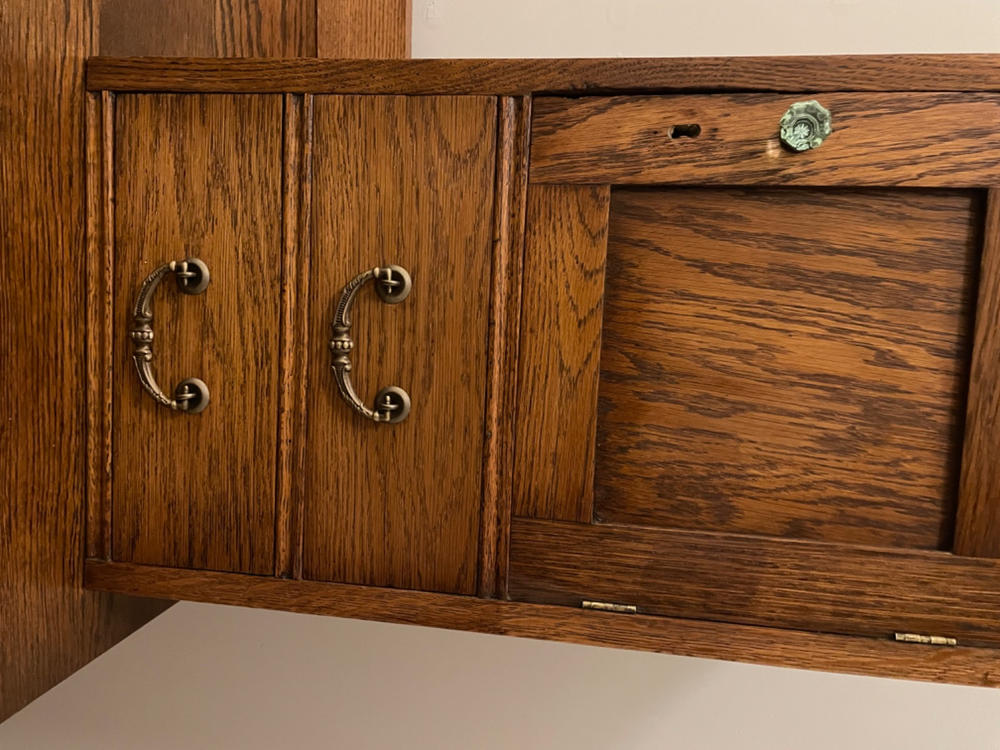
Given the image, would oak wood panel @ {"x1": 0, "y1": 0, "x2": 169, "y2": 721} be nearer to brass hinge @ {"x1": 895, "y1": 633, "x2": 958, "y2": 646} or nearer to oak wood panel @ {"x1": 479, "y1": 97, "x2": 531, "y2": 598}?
oak wood panel @ {"x1": 479, "y1": 97, "x2": 531, "y2": 598}

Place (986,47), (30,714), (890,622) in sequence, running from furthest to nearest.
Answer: (30,714)
(986,47)
(890,622)

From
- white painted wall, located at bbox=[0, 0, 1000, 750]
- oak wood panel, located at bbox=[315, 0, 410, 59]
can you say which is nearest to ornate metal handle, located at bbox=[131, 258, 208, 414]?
oak wood panel, located at bbox=[315, 0, 410, 59]

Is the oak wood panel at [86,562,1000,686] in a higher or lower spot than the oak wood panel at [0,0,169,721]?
lower

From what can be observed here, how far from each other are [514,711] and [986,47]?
0.78 metres

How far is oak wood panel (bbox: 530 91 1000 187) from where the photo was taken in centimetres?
56

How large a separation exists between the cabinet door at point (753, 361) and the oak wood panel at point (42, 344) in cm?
31

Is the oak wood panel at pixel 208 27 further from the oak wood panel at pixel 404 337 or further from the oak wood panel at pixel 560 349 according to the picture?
the oak wood panel at pixel 560 349

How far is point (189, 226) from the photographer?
0.66 meters

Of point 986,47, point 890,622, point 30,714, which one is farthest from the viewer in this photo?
point 30,714

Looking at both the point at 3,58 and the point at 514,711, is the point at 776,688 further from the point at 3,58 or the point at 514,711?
the point at 3,58

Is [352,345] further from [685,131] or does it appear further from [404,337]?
[685,131]

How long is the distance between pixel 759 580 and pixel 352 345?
299mm

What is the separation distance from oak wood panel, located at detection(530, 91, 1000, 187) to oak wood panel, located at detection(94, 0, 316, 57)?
306mm

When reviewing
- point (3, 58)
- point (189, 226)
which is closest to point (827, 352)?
point (189, 226)
